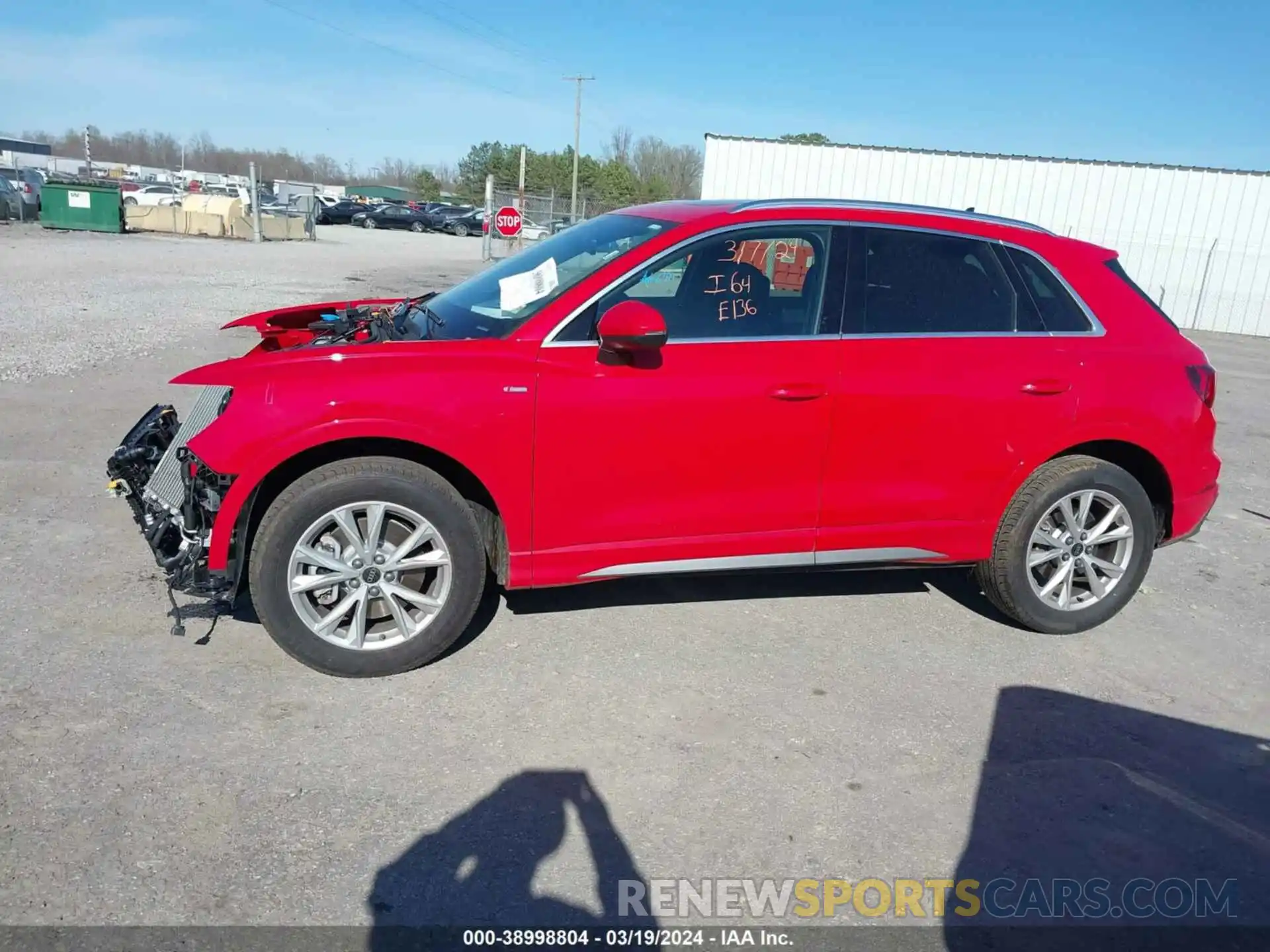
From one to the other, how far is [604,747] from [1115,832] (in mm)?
1750

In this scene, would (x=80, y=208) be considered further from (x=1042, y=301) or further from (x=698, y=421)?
(x=1042, y=301)

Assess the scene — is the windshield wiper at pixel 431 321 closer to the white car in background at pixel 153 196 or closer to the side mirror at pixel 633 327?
the side mirror at pixel 633 327

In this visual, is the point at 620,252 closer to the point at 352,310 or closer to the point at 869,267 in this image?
the point at 869,267

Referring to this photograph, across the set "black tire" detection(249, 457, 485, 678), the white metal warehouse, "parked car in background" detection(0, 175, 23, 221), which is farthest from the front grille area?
"parked car in background" detection(0, 175, 23, 221)

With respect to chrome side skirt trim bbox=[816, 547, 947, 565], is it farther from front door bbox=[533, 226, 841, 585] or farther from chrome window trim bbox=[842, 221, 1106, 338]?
chrome window trim bbox=[842, 221, 1106, 338]

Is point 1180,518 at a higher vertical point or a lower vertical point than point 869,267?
lower

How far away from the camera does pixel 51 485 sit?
5840 millimetres

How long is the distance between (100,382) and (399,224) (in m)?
45.8

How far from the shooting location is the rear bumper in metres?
4.80

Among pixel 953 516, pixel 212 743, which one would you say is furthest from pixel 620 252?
pixel 212 743

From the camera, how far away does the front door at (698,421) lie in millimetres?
3932

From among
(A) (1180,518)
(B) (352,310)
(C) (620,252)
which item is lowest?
(A) (1180,518)

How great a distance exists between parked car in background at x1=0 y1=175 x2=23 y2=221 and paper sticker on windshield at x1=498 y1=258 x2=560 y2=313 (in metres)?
34.9

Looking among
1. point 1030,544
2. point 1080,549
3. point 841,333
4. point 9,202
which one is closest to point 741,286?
point 841,333
